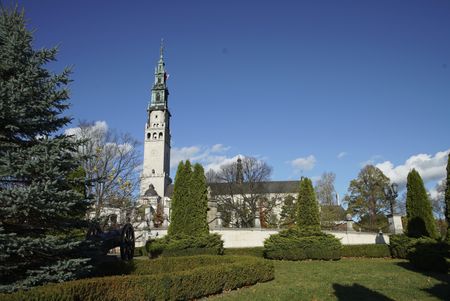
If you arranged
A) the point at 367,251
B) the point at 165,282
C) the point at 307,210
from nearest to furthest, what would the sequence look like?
the point at 165,282, the point at 367,251, the point at 307,210

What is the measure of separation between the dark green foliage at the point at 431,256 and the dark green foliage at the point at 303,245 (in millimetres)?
4171

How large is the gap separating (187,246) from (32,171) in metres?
12.4

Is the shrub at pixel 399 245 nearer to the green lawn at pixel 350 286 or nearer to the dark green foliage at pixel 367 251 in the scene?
the dark green foliage at pixel 367 251

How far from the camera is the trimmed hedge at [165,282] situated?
601 centimetres

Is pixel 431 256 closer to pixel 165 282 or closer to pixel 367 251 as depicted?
pixel 367 251

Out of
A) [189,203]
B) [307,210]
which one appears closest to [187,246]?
[189,203]

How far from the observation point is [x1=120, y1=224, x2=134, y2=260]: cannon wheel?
42.1 feet

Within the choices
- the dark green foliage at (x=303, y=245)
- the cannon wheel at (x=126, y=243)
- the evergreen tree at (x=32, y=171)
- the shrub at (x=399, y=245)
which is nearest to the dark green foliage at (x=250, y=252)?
the dark green foliage at (x=303, y=245)

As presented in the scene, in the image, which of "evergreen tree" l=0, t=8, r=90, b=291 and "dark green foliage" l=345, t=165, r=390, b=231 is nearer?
"evergreen tree" l=0, t=8, r=90, b=291

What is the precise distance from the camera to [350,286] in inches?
398

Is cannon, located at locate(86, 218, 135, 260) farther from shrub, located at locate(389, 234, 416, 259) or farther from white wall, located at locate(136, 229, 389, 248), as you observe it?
shrub, located at locate(389, 234, 416, 259)

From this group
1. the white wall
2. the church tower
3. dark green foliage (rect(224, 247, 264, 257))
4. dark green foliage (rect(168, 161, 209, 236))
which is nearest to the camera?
dark green foliage (rect(168, 161, 209, 236))

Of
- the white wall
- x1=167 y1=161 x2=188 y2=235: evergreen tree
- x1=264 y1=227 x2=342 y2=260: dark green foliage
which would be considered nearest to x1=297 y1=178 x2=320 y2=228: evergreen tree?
x1=264 y1=227 x2=342 y2=260: dark green foliage

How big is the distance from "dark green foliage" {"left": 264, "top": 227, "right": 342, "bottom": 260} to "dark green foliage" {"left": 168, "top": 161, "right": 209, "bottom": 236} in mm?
4162
